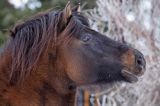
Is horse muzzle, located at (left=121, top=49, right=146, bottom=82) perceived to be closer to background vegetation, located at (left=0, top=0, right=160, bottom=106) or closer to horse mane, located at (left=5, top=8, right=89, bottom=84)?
horse mane, located at (left=5, top=8, right=89, bottom=84)

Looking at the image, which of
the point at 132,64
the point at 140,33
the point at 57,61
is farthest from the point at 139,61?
the point at 140,33

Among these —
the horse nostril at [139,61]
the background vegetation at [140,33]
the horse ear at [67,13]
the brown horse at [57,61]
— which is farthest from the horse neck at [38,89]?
the background vegetation at [140,33]

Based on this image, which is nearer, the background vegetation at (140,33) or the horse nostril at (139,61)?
the horse nostril at (139,61)

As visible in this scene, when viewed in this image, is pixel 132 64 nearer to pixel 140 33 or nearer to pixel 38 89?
pixel 38 89

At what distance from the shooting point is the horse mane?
4.41 m

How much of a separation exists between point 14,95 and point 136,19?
2481mm

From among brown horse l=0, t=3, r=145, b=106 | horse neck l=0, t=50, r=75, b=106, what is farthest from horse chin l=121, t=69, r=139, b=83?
horse neck l=0, t=50, r=75, b=106

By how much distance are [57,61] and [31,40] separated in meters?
0.24

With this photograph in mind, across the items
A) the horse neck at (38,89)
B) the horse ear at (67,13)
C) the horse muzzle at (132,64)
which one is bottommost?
the horse neck at (38,89)

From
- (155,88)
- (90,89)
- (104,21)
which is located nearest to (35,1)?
(104,21)

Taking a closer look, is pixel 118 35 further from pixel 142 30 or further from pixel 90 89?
pixel 90 89

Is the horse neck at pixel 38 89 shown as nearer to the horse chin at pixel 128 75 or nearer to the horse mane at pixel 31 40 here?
the horse mane at pixel 31 40

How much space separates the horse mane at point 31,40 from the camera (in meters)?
4.41

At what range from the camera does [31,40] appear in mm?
4434
